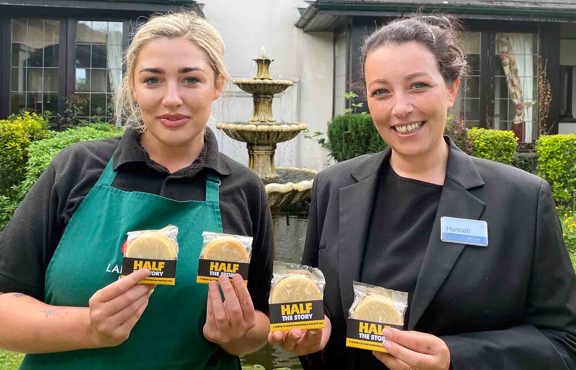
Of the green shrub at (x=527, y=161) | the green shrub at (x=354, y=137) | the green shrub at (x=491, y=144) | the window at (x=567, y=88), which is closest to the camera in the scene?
the green shrub at (x=354, y=137)

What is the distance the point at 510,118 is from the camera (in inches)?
561

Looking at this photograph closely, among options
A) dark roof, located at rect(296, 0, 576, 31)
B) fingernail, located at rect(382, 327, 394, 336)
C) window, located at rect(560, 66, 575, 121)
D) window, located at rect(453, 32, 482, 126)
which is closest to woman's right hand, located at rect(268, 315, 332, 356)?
fingernail, located at rect(382, 327, 394, 336)

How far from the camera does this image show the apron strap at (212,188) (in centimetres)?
226

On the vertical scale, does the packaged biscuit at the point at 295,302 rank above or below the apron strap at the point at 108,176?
below

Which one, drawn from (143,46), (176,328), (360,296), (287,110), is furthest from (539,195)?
(287,110)

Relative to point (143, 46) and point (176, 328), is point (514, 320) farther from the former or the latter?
point (143, 46)

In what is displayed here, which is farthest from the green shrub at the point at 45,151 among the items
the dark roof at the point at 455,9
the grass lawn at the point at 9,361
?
the dark roof at the point at 455,9

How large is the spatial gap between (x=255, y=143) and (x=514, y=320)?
5636 mm

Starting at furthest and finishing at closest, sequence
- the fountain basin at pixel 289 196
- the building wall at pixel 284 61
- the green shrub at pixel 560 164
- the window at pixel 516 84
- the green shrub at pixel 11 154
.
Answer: the building wall at pixel 284 61 → the window at pixel 516 84 → the green shrub at pixel 560 164 → the green shrub at pixel 11 154 → the fountain basin at pixel 289 196

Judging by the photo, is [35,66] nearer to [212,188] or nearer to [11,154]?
[11,154]

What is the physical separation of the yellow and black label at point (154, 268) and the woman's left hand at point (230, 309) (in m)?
0.14

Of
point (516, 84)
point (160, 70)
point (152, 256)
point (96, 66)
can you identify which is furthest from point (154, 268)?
point (516, 84)

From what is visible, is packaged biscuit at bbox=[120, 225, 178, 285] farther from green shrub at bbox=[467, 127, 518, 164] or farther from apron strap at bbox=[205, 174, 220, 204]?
green shrub at bbox=[467, 127, 518, 164]

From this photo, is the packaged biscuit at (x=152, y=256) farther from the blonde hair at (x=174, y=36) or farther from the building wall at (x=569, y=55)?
the building wall at (x=569, y=55)
